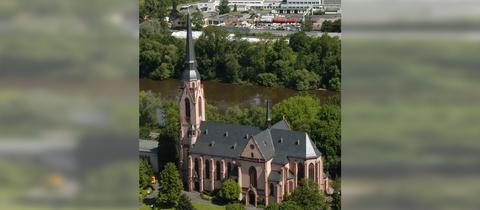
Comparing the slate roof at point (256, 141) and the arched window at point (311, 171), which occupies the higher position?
the slate roof at point (256, 141)

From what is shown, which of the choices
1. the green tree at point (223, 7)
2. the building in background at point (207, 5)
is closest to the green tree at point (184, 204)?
the building in background at point (207, 5)

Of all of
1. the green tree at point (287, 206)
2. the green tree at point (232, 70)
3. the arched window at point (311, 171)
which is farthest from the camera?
the green tree at point (232, 70)

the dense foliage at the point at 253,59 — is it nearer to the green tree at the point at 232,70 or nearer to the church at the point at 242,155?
the green tree at the point at 232,70

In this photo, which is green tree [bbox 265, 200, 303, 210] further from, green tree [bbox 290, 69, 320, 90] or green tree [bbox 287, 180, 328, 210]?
green tree [bbox 290, 69, 320, 90]

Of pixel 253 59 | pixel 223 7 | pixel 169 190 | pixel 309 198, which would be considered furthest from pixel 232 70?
pixel 309 198

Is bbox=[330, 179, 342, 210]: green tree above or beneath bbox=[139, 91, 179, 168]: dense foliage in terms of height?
beneath

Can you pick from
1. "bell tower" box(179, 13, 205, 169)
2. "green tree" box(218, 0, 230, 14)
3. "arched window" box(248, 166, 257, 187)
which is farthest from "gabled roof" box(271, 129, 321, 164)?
"green tree" box(218, 0, 230, 14)

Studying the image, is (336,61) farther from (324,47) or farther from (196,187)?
(196,187)
